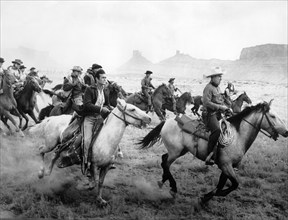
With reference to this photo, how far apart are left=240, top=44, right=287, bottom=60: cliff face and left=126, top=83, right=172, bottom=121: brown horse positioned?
517ft

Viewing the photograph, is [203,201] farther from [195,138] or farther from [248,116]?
[248,116]

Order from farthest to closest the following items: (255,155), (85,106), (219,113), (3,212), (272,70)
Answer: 1. (272,70)
2. (255,155)
3. (219,113)
4. (85,106)
5. (3,212)

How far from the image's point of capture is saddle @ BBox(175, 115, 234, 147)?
23.0ft

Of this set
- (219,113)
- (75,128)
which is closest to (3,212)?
(75,128)

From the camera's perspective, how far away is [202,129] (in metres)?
7.48

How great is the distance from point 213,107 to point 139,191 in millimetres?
2692

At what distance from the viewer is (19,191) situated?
7.01 meters

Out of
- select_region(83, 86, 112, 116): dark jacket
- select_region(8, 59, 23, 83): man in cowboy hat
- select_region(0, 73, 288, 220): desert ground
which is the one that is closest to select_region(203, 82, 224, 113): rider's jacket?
select_region(0, 73, 288, 220): desert ground

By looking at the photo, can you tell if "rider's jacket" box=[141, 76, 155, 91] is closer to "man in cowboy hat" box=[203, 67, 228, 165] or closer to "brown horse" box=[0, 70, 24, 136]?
"brown horse" box=[0, 70, 24, 136]

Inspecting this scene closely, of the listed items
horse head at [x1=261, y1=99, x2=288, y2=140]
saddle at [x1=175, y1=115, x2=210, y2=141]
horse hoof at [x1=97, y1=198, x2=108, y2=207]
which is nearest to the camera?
horse hoof at [x1=97, y1=198, x2=108, y2=207]

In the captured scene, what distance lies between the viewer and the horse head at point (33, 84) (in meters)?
12.2

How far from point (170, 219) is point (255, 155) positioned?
258 inches

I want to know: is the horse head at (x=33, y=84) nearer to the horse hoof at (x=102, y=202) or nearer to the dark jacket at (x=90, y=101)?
the dark jacket at (x=90, y=101)

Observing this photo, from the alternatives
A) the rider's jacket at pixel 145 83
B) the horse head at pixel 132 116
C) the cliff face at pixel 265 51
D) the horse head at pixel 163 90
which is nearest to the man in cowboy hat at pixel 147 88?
the rider's jacket at pixel 145 83
